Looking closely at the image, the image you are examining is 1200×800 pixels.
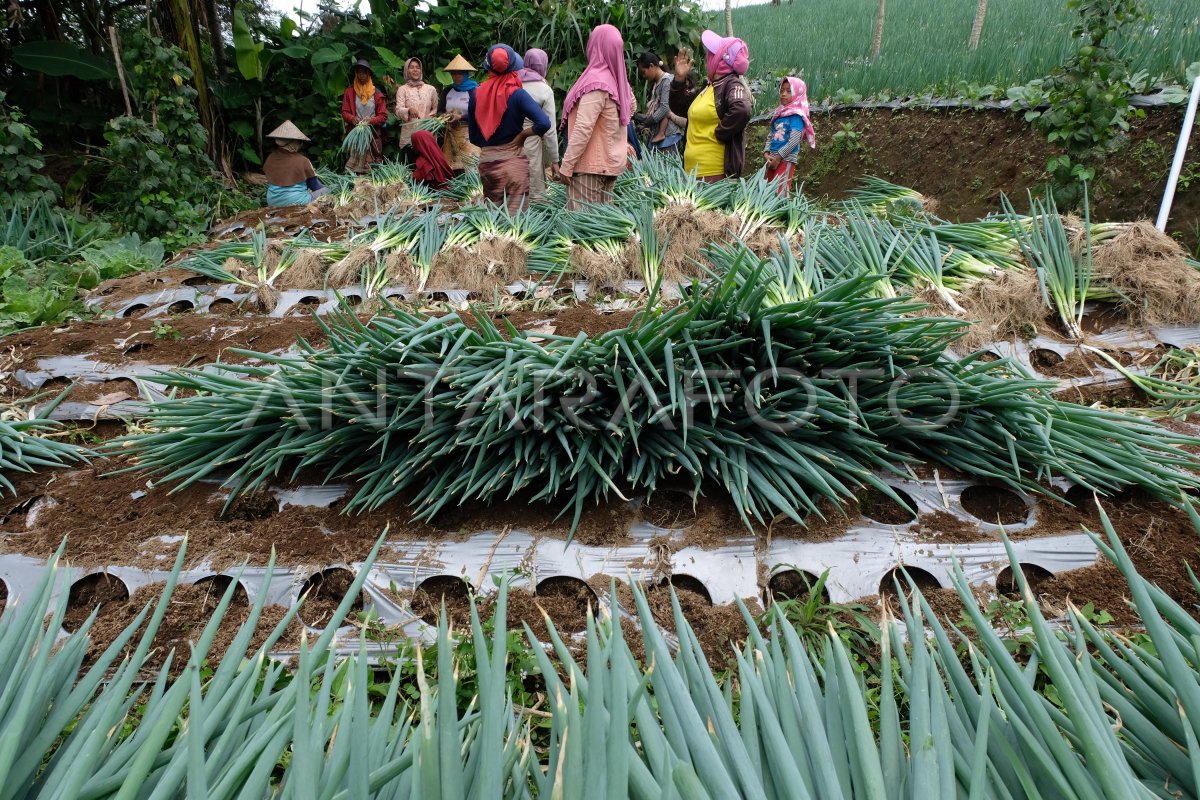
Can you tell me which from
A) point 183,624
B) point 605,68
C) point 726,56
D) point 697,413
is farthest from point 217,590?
point 726,56

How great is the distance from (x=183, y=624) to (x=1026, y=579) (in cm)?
214

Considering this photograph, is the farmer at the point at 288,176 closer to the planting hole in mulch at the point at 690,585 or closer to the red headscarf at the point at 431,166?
the red headscarf at the point at 431,166

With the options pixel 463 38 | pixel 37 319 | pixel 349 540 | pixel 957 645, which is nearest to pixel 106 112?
pixel 463 38

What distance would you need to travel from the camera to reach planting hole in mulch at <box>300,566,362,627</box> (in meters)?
1.75

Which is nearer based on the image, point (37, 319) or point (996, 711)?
point (996, 711)

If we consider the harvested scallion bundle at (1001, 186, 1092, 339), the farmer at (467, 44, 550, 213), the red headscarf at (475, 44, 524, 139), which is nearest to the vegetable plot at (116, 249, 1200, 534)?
the harvested scallion bundle at (1001, 186, 1092, 339)

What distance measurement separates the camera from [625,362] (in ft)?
6.22

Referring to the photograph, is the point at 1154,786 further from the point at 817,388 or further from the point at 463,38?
the point at 463,38

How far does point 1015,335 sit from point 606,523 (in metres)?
1.94

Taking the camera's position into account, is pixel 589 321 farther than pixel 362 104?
No

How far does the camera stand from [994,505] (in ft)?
6.53

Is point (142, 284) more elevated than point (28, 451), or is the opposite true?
point (142, 284)

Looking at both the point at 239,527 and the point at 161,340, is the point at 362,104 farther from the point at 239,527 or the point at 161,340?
the point at 239,527

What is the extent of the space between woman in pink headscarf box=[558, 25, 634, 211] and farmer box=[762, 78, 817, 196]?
102 cm
